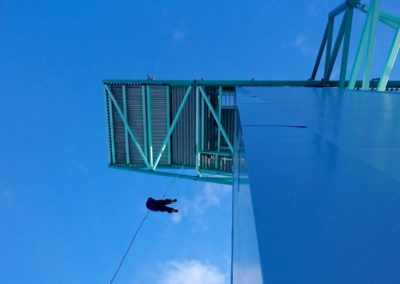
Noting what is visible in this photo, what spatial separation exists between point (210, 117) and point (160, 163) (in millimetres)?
2832

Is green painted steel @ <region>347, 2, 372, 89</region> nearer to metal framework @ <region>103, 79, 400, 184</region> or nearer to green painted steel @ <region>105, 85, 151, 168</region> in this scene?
metal framework @ <region>103, 79, 400, 184</region>

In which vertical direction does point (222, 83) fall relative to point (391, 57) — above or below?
below

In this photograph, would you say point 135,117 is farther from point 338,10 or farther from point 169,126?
point 338,10

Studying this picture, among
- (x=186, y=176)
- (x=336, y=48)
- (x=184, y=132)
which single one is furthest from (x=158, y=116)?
(x=336, y=48)

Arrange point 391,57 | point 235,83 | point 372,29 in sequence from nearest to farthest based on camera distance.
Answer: point 372,29
point 391,57
point 235,83

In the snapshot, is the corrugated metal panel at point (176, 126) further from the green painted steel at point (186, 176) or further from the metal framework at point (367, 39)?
the metal framework at point (367, 39)

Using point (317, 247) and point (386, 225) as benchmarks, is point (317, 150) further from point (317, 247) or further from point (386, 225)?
point (317, 247)

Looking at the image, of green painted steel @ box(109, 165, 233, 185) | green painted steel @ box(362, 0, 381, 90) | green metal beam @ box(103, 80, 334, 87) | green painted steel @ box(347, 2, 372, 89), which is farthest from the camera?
green painted steel @ box(109, 165, 233, 185)

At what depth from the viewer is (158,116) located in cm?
966

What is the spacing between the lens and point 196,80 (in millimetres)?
8852

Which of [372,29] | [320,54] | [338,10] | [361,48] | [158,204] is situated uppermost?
[338,10]

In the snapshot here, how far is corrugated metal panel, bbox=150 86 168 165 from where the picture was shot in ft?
Result: 30.7

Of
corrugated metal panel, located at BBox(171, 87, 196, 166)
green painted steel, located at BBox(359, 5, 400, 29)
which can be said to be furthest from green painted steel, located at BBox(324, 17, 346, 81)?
corrugated metal panel, located at BBox(171, 87, 196, 166)

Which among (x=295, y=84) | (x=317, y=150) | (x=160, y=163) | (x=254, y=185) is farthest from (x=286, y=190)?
(x=160, y=163)
